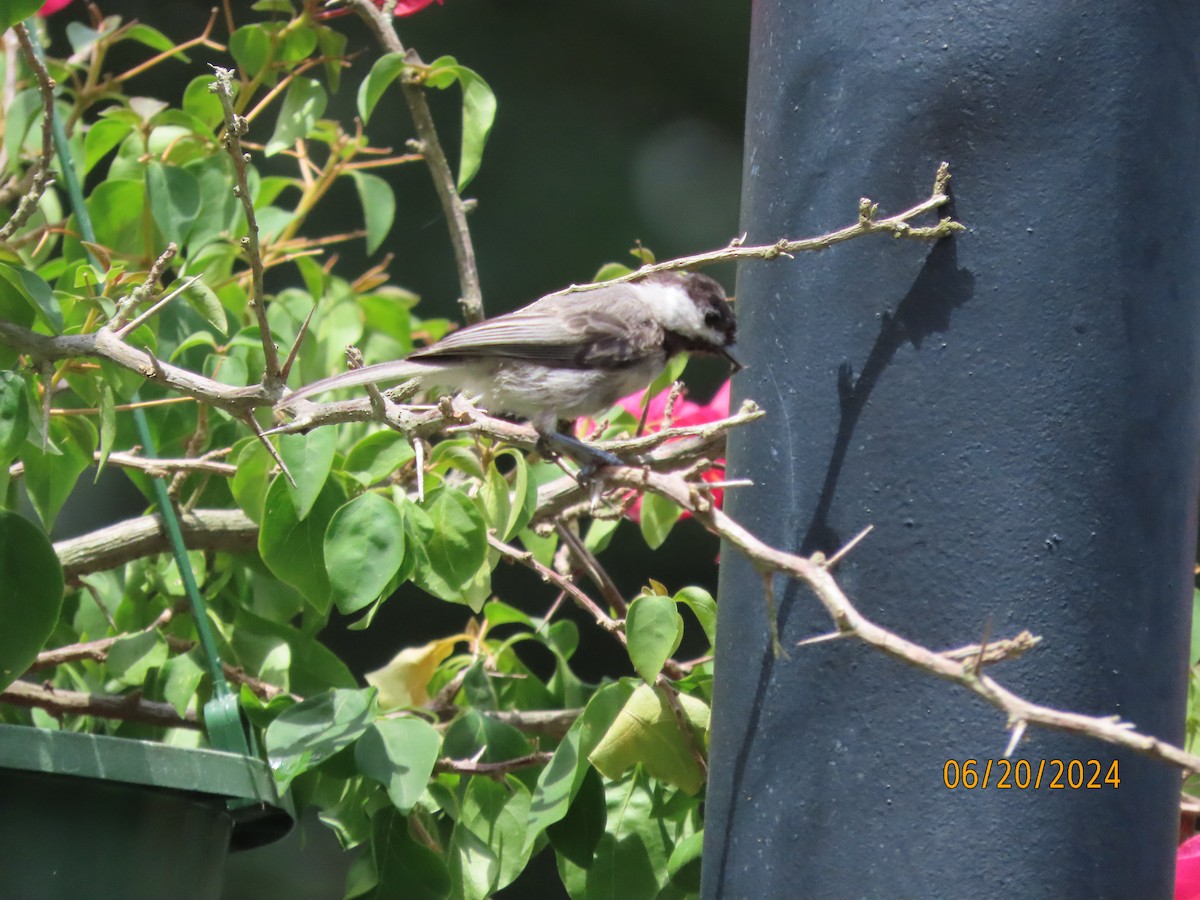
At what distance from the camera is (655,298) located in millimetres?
2316

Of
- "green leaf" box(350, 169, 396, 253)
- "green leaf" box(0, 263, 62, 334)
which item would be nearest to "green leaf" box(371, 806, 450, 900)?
"green leaf" box(0, 263, 62, 334)

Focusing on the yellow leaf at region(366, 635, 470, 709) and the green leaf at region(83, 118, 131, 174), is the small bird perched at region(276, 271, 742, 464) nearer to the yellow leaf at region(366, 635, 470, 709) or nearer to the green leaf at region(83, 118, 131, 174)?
the yellow leaf at region(366, 635, 470, 709)

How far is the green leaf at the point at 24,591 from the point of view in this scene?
1513mm

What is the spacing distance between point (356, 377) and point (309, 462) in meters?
0.13

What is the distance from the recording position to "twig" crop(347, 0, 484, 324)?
2.13 meters

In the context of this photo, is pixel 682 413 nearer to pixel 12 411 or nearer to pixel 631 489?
pixel 631 489

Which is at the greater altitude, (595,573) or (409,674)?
(595,573)

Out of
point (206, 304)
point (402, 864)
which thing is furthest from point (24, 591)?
point (402, 864)

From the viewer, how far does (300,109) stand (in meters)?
2.13

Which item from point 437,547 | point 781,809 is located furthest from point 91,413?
point 781,809

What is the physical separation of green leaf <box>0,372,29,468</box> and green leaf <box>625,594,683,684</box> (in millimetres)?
694

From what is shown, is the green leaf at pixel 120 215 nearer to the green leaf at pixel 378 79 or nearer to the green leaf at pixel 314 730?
the green leaf at pixel 378 79

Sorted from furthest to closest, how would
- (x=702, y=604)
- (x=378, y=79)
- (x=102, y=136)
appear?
1. (x=102, y=136)
2. (x=378, y=79)
3. (x=702, y=604)

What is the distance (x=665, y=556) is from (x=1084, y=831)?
3827 millimetres
